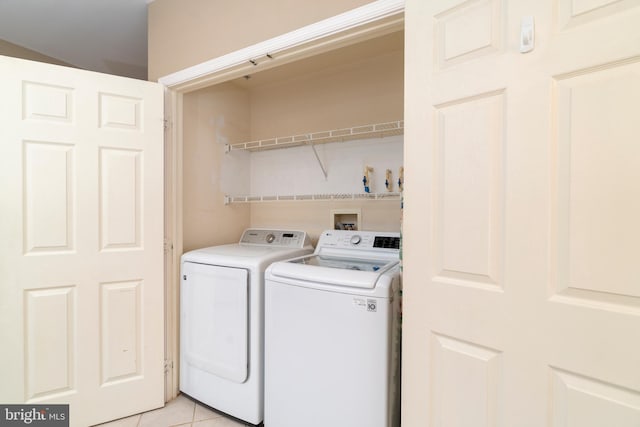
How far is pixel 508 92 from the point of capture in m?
0.86

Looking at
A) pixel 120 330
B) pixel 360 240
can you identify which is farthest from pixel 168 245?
pixel 360 240

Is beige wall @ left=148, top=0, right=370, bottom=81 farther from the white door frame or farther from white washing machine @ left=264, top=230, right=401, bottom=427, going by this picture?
white washing machine @ left=264, top=230, right=401, bottom=427

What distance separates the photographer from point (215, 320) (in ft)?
6.08

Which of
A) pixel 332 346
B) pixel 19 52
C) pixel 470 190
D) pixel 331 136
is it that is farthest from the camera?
pixel 19 52

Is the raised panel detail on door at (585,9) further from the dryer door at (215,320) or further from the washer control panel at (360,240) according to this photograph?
the dryer door at (215,320)

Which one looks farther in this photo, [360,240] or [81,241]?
[360,240]

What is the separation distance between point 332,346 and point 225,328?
0.73 m

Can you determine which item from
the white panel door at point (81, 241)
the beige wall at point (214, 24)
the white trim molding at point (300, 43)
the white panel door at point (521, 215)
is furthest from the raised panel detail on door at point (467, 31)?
the white panel door at point (81, 241)

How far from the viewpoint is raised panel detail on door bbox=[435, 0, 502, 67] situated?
0.89 metres

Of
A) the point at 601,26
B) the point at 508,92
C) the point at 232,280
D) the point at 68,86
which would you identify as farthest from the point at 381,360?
the point at 68,86

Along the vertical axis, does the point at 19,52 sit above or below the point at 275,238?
above

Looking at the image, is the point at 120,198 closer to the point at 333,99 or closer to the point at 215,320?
the point at 215,320

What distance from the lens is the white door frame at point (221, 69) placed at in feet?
4.29

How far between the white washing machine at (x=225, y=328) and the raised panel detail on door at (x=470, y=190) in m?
1.10
